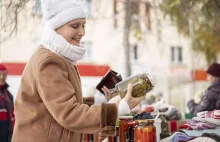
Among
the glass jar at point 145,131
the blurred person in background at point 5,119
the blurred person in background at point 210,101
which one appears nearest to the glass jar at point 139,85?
the glass jar at point 145,131

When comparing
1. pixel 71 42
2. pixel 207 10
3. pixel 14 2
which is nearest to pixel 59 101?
pixel 71 42

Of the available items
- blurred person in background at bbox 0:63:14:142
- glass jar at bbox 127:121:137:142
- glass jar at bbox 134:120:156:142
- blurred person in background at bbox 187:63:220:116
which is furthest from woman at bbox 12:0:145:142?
blurred person in background at bbox 0:63:14:142

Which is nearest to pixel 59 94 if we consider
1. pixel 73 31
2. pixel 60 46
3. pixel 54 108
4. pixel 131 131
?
pixel 54 108

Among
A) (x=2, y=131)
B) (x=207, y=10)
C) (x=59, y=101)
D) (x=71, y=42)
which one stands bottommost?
(x=2, y=131)

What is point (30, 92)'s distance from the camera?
109 inches

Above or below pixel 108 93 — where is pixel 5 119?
below

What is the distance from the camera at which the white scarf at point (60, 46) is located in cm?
278

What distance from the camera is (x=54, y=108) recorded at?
8.54ft

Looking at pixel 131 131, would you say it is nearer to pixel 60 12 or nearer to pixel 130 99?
pixel 130 99

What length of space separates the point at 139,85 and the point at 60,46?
571mm

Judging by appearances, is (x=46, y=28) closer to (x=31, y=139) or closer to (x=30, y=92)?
(x=30, y=92)

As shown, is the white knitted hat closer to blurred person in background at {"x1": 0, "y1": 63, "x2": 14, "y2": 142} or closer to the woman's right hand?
the woman's right hand

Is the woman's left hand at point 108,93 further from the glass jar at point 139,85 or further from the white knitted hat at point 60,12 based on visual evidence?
the white knitted hat at point 60,12

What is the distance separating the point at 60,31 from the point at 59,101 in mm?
488
